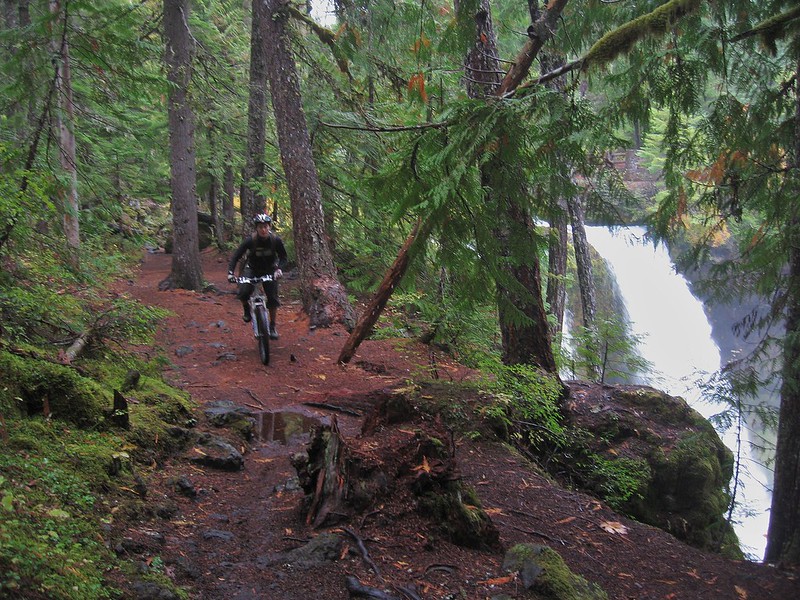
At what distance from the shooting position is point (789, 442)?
593 cm

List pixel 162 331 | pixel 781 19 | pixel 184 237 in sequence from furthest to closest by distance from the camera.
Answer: pixel 184 237, pixel 162 331, pixel 781 19

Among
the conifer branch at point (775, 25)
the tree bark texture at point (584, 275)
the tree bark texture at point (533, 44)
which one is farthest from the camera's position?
the tree bark texture at point (584, 275)

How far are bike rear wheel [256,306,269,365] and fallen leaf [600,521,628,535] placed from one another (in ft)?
16.0

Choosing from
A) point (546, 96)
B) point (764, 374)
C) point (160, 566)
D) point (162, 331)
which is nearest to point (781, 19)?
point (546, 96)

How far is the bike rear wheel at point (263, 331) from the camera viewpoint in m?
7.97

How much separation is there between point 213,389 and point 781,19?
256 inches

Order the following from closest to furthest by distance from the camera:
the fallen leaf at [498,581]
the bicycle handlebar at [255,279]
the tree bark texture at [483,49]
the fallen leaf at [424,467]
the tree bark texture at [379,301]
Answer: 1. the fallen leaf at [498,581]
2. the fallen leaf at [424,467]
3. the tree bark texture at [483,49]
4. the tree bark texture at [379,301]
5. the bicycle handlebar at [255,279]

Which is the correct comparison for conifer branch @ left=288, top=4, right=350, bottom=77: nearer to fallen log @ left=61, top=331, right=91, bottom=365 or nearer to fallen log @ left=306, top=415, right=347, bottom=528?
fallen log @ left=61, top=331, right=91, bottom=365

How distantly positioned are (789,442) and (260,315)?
6.40m

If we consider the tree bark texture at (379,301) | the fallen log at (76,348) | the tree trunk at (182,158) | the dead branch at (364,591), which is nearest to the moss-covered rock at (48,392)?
the fallen log at (76,348)

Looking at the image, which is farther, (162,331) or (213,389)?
(162,331)

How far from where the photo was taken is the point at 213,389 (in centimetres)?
679

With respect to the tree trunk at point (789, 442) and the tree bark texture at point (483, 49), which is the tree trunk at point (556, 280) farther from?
the tree trunk at point (789, 442)

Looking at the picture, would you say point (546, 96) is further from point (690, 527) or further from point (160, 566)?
point (690, 527)
